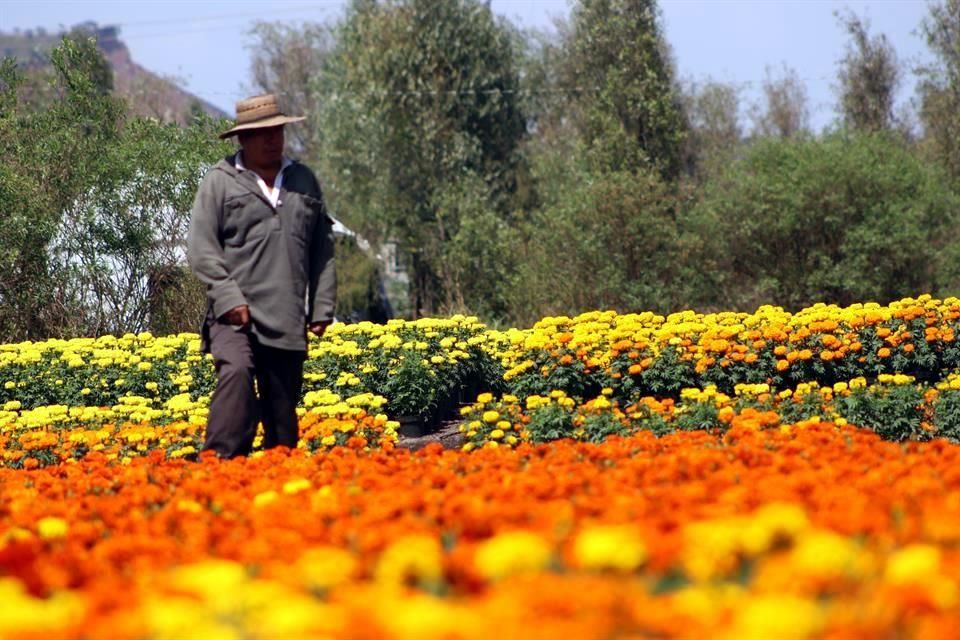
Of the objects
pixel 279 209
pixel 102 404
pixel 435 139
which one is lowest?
pixel 102 404

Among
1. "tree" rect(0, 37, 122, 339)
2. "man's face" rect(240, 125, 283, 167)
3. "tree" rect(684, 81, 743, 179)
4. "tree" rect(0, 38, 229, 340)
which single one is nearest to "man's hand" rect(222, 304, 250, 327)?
"man's face" rect(240, 125, 283, 167)

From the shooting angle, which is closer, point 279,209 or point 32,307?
point 279,209

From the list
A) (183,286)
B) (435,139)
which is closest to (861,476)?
(183,286)

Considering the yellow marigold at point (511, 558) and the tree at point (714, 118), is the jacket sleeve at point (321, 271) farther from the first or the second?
the tree at point (714, 118)

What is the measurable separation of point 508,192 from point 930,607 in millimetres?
34010

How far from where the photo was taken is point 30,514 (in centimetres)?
450

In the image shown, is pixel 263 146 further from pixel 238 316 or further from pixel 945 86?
pixel 945 86

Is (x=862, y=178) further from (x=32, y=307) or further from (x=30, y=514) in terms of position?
(x=30, y=514)

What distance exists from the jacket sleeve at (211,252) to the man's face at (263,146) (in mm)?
207

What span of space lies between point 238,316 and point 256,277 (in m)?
0.28

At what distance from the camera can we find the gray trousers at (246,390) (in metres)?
6.80

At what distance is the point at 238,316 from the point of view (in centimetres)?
677

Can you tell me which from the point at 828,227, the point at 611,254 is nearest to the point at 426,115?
the point at 611,254

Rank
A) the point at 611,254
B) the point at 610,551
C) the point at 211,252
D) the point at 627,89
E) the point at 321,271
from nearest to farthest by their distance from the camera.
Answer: the point at 610,551
the point at 211,252
the point at 321,271
the point at 611,254
the point at 627,89
